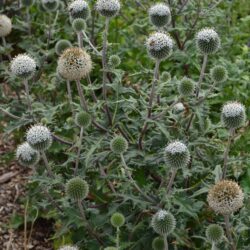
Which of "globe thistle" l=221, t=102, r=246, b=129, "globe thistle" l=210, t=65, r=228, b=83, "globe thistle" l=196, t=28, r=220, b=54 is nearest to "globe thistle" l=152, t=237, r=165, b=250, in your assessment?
"globe thistle" l=221, t=102, r=246, b=129

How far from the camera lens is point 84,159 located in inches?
129

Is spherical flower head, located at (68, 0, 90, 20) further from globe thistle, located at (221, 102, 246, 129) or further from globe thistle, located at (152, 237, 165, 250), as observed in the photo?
globe thistle, located at (152, 237, 165, 250)

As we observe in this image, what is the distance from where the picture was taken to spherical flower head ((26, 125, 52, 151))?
9.73ft

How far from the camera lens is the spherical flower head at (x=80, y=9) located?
3.54 m

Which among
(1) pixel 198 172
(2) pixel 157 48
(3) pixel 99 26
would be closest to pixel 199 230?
(1) pixel 198 172

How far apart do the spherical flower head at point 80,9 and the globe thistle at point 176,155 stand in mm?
1145

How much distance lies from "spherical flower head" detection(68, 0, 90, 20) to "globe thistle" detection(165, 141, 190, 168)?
1.15 metres

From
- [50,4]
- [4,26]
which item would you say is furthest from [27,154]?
[50,4]

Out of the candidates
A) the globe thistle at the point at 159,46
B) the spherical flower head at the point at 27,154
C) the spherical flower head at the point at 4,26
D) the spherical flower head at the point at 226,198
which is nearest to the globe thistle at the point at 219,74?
the globe thistle at the point at 159,46

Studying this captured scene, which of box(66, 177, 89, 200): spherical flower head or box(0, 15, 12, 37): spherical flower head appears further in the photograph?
box(0, 15, 12, 37): spherical flower head

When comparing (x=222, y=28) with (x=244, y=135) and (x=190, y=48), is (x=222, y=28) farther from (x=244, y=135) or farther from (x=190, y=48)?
(x=244, y=135)

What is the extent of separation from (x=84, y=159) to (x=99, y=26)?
5.93 ft

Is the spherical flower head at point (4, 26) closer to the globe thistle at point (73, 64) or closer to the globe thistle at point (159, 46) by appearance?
the globe thistle at point (73, 64)

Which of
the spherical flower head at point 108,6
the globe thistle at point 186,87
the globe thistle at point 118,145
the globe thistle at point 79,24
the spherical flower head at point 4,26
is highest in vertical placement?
the spherical flower head at point 108,6
